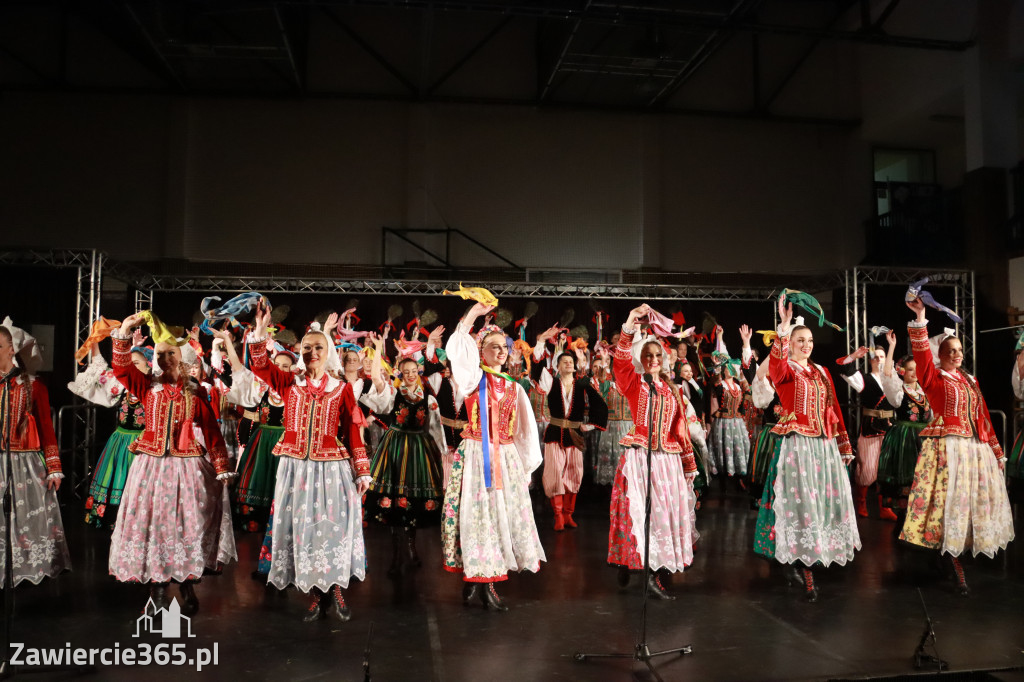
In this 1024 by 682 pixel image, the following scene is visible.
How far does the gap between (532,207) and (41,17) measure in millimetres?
7891

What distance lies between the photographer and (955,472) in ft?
14.9

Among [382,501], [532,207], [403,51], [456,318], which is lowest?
[382,501]

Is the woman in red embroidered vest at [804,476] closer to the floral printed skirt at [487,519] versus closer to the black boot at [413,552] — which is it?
the floral printed skirt at [487,519]

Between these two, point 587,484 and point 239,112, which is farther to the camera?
point 239,112

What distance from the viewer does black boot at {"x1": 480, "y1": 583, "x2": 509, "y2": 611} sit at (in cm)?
412

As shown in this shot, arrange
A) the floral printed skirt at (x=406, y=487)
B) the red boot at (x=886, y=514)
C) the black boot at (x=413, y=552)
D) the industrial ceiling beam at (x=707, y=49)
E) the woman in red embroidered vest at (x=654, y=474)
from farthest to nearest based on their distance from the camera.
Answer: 1. the industrial ceiling beam at (x=707, y=49)
2. the red boot at (x=886, y=514)
3. the black boot at (x=413, y=552)
4. the floral printed skirt at (x=406, y=487)
5. the woman in red embroidered vest at (x=654, y=474)

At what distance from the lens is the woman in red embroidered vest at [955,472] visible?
4.52 meters

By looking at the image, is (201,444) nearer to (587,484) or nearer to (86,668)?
(86,668)

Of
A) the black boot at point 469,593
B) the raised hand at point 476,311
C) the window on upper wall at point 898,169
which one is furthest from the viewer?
the window on upper wall at point 898,169

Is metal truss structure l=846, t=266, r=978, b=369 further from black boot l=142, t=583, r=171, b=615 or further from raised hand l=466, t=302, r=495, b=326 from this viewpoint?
Result: black boot l=142, t=583, r=171, b=615

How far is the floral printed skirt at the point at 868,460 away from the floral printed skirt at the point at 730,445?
1613 mm

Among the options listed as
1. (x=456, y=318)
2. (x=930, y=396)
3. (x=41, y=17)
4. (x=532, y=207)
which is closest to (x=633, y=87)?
(x=532, y=207)

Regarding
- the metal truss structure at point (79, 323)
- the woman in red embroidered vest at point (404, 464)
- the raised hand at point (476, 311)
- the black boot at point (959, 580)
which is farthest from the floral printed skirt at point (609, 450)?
the metal truss structure at point (79, 323)

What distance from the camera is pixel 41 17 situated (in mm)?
11289
